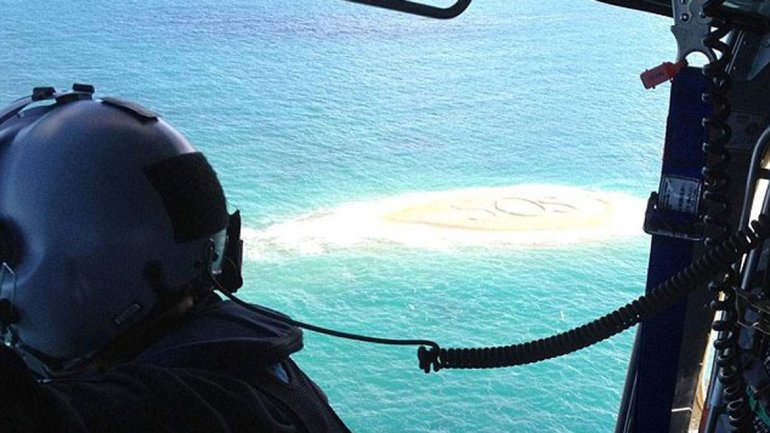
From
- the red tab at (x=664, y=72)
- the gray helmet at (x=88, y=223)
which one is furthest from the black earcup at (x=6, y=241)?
the red tab at (x=664, y=72)

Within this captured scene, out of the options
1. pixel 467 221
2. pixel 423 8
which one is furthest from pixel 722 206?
pixel 467 221

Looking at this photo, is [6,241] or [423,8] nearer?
[6,241]

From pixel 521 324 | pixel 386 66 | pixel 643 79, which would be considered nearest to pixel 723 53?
pixel 643 79

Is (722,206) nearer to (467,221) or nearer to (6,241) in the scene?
(6,241)

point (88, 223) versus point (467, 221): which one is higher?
point (88, 223)

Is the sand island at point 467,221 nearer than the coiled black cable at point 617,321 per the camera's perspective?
No

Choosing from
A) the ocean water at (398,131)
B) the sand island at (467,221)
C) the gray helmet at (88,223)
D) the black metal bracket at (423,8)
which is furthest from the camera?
the sand island at (467,221)

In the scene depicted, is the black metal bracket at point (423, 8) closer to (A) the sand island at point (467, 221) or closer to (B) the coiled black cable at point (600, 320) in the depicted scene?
(B) the coiled black cable at point (600, 320)
